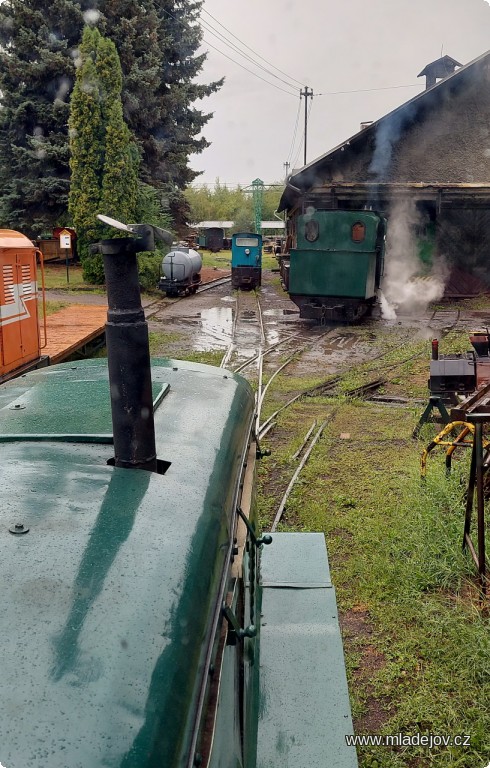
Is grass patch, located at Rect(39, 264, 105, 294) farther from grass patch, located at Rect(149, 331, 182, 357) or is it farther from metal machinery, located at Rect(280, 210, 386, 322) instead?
metal machinery, located at Rect(280, 210, 386, 322)

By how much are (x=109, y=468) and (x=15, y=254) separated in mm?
7961

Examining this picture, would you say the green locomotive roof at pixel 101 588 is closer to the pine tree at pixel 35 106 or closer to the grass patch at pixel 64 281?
the grass patch at pixel 64 281

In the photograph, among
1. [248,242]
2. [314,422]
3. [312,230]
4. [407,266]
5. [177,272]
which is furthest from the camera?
[248,242]

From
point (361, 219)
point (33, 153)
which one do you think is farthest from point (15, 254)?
point (33, 153)

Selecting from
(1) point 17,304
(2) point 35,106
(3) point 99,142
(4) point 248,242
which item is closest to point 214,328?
(1) point 17,304

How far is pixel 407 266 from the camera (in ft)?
74.7

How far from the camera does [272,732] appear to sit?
295 cm

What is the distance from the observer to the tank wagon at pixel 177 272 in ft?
74.9

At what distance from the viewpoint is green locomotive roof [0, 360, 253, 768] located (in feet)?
3.44

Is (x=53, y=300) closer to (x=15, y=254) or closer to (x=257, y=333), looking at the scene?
(x=257, y=333)

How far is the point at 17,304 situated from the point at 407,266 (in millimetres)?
16162

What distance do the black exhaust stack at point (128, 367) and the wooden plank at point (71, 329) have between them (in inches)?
328

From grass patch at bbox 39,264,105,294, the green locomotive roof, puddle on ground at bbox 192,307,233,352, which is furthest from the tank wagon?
the green locomotive roof

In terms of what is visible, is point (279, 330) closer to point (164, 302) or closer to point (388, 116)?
point (164, 302)
